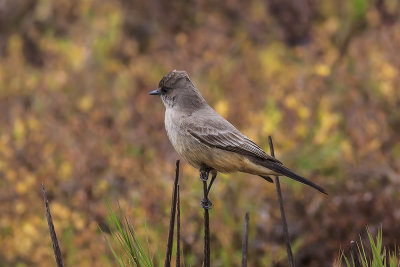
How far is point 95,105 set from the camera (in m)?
6.89

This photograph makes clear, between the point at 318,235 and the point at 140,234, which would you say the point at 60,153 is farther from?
the point at 318,235

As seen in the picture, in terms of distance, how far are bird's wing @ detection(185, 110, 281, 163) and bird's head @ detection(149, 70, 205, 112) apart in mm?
169

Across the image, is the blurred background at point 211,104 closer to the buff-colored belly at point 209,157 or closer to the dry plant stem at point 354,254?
the buff-colored belly at point 209,157

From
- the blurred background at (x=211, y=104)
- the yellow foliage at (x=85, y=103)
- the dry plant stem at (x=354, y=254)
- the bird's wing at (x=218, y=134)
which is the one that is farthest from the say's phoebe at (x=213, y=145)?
the yellow foliage at (x=85, y=103)

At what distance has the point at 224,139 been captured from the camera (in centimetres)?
286

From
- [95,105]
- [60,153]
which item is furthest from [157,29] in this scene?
[60,153]

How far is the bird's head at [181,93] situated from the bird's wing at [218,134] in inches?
6.6

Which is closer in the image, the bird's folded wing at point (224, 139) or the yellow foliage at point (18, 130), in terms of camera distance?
the bird's folded wing at point (224, 139)

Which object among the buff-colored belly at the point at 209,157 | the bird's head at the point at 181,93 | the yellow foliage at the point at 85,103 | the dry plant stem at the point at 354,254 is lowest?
the dry plant stem at the point at 354,254

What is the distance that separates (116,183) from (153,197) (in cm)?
86

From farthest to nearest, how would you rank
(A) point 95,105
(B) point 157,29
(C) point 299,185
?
(B) point 157,29
(A) point 95,105
(C) point 299,185

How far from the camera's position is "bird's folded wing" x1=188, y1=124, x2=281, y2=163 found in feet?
9.20

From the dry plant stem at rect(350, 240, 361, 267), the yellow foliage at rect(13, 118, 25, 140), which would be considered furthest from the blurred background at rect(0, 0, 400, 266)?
the dry plant stem at rect(350, 240, 361, 267)

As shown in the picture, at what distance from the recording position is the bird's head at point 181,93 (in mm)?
3010
